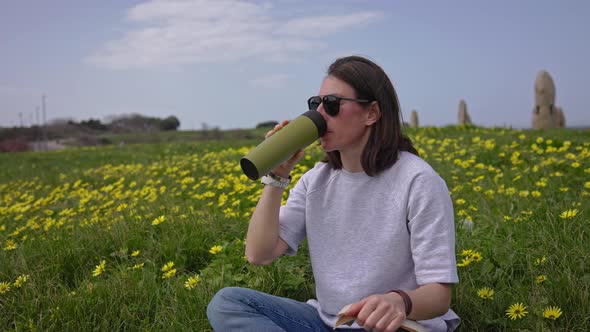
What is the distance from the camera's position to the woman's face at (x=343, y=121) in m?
1.74

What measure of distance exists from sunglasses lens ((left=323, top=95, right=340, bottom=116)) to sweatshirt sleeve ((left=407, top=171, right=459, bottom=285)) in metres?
0.34

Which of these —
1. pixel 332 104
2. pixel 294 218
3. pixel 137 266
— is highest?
pixel 332 104

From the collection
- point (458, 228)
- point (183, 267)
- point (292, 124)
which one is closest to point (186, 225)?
point (183, 267)

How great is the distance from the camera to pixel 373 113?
5.80ft

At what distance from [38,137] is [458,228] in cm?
3452

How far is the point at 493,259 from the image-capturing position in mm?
2678

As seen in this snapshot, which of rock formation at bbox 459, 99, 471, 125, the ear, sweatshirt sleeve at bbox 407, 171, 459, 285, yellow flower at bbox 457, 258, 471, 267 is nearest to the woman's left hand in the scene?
sweatshirt sleeve at bbox 407, 171, 459, 285

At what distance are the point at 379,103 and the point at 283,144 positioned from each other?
367 mm

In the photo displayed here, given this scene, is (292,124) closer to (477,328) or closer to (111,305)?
(477,328)

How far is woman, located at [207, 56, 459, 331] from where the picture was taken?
1.63 m

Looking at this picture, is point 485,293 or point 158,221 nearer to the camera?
point 485,293

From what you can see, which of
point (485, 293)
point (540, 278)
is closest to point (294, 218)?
point (485, 293)

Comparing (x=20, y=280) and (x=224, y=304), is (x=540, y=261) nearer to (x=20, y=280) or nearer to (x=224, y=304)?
(x=224, y=304)

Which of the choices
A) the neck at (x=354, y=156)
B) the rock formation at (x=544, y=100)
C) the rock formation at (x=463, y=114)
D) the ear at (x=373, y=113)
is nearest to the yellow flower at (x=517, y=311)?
the neck at (x=354, y=156)
